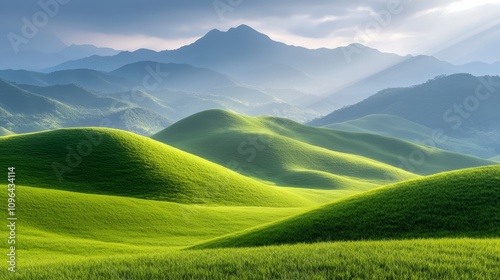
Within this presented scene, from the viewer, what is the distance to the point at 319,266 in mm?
13398

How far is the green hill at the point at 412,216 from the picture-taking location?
26391mm

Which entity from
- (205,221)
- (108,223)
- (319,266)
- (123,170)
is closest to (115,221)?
(108,223)

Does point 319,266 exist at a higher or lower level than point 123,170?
lower

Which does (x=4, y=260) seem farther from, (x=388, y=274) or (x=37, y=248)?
(x=388, y=274)

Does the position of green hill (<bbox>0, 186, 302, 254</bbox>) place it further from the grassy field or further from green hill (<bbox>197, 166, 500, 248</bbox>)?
green hill (<bbox>197, 166, 500, 248</bbox>)

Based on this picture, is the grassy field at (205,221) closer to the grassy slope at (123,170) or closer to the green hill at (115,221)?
the green hill at (115,221)

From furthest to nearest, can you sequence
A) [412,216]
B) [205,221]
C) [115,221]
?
[205,221] → [115,221] → [412,216]

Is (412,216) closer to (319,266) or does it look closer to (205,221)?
(319,266)

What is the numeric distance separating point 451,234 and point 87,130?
321ft

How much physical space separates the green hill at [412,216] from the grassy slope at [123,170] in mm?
47509

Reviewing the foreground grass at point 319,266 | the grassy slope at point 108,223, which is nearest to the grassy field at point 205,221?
the foreground grass at point 319,266

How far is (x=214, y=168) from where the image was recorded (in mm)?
104812

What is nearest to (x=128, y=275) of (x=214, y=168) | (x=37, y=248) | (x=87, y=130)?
(x=37, y=248)

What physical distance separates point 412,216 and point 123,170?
223 ft
